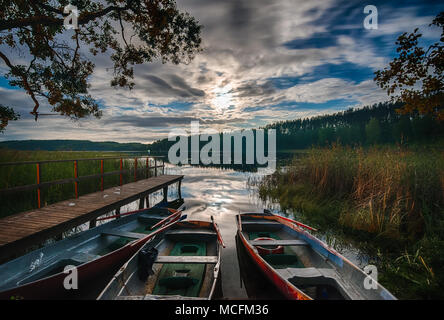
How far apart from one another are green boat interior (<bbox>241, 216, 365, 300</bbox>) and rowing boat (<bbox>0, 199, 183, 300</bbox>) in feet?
10.2

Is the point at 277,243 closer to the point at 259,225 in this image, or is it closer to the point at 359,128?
the point at 259,225

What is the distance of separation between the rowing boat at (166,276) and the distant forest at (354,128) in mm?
55497

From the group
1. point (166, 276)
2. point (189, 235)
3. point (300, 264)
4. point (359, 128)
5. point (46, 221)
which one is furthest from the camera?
point (359, 128)

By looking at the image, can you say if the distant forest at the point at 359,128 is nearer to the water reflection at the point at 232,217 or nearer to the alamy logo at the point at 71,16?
the water reflection at the point at 232,217

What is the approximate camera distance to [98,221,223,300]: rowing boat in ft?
9.12

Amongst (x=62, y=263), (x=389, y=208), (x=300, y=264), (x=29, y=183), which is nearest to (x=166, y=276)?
(x=62, y=263)

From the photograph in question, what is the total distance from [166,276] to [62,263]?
2034mm

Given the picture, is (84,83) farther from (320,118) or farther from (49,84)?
(320,118)

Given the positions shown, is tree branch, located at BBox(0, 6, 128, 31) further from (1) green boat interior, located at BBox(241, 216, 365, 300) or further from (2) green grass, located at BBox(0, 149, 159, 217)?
(1) green boat interior, located at BBox(241, 216, 365, 300)

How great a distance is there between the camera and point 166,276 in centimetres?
355

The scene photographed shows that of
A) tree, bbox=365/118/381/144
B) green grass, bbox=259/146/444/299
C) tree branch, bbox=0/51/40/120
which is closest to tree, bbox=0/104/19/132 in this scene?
tree branch, bbox=0/51/40/120

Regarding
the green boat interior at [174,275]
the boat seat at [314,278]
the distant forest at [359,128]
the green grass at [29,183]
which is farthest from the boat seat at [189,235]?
the distant forest at [359,128]
